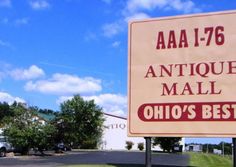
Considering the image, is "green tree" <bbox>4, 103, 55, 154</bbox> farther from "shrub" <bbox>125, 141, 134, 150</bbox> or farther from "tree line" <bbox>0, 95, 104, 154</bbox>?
"shrub" <bbox>125, 141, 134, 150</bbox>

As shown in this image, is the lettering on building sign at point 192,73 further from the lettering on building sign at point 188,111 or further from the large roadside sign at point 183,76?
the lettering on building sign at point 188,111

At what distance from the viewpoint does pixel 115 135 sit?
92.9 metres

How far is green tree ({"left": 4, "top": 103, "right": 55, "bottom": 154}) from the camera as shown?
43.5 metres

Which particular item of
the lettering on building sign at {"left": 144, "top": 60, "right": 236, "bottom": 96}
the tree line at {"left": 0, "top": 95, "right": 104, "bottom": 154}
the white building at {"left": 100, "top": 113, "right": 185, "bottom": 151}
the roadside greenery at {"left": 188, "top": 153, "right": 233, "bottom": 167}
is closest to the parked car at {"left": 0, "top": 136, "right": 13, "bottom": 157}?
the tree line at {"left": 0, "top": 95, "right": 104, "bottom": 154}

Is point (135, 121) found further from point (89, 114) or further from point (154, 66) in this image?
point (89, 114)

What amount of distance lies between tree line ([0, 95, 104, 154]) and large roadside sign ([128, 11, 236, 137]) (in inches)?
1517

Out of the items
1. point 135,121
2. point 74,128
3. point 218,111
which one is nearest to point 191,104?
point 218,111

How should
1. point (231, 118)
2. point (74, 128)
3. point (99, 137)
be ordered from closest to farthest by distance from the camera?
1. point (231, 118)
2. point (74, 128)
3. point (99, 137)

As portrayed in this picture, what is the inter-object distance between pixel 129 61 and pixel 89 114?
71174 millimetres

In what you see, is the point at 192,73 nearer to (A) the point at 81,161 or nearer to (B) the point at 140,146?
(A) the point at 81,161

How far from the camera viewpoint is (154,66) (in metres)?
5.91

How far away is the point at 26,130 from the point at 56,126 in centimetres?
2427

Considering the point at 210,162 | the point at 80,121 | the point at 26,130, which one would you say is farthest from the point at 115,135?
the point at 210,162

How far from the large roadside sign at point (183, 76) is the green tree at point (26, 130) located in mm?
38532
